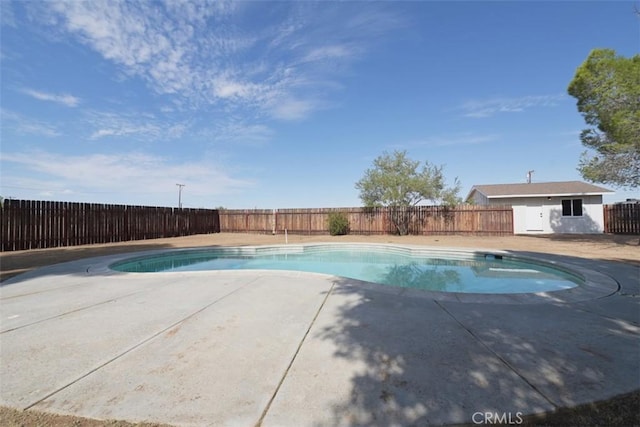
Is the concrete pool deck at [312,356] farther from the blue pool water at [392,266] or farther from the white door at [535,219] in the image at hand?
the white door at [535,219]

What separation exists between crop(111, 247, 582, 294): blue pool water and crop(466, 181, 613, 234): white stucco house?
39.5ft

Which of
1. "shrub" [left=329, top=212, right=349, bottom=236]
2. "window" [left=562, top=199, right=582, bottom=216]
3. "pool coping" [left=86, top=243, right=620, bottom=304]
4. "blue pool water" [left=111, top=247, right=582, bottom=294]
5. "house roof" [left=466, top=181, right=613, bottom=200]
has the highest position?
"house roof" [left=466, top=181, right=613, bottom=200]

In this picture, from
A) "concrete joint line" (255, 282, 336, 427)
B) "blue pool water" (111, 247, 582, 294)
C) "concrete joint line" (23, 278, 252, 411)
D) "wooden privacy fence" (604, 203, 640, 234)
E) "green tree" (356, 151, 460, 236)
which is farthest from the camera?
"green tree" (356, 151, 460, 236)

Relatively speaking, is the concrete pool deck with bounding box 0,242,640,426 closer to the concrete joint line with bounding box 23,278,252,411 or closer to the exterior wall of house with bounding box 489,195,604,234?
the concrete joint line with bounding box 23,278,252,411

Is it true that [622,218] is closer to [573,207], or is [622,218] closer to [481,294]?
[573,207]

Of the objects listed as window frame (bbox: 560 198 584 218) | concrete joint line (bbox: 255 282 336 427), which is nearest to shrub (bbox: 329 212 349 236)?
concrete joint line (bbox: 255 282 336 427)

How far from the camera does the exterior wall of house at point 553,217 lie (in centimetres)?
1773

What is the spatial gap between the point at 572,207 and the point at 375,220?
12780mm

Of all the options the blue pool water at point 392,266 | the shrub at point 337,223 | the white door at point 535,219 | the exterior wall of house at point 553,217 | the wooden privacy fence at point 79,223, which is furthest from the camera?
the white door at point 535,219

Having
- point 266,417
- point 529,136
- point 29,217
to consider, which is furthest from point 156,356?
point 529,136

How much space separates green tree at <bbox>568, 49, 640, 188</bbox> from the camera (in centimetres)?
980

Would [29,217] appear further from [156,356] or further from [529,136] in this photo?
[529,136]

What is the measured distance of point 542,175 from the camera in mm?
28969

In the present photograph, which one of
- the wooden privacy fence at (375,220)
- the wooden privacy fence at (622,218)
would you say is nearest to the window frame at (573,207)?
the wooden privacy fence at (622,218)
